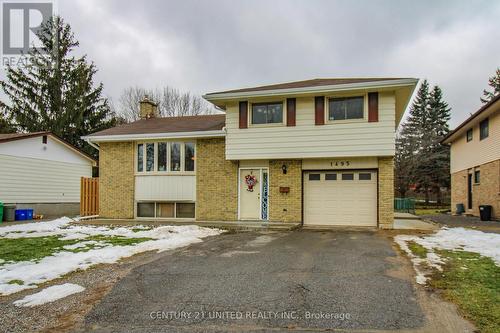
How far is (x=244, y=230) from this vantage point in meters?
12.1

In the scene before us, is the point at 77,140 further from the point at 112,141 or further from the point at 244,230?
the point at 244,230

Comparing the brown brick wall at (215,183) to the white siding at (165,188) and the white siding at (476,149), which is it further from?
the white siding at (476,149)

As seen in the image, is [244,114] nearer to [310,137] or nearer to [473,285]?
[310,137]

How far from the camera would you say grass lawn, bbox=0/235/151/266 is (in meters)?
7.52

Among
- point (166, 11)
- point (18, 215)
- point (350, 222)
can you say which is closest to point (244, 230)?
point (350, 222)

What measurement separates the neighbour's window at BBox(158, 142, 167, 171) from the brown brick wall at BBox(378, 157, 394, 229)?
8.35 metres

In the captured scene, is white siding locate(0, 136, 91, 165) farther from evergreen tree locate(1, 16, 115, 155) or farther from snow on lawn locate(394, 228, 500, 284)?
snow on lawn locate(394, 228, 500, 284)

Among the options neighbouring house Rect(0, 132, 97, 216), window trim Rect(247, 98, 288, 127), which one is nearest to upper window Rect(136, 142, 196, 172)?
window trim Rect(247, 98, 288, 127)

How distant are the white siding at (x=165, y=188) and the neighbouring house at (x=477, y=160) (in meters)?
13.0

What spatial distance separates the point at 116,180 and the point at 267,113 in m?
7.14

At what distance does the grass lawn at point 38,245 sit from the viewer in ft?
24.7

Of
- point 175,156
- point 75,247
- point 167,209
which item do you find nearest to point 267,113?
point 175,156

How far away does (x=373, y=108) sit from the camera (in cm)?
1221

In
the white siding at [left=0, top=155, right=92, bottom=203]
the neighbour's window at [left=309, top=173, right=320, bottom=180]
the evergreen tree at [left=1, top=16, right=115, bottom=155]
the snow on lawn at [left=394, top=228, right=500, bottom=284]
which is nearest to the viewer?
the snow on lawn at [left=394, top=228, right=500, bottom=284]
